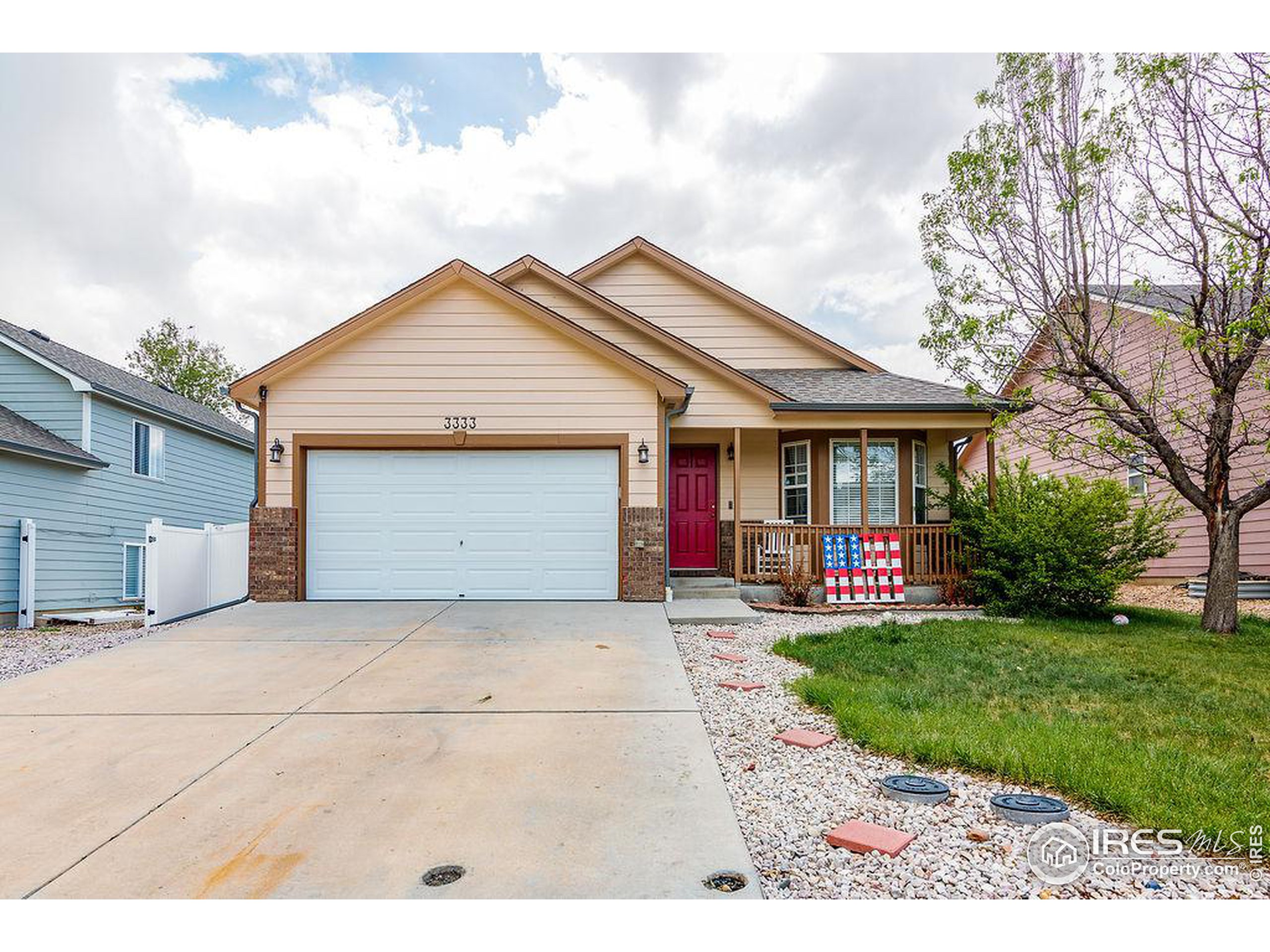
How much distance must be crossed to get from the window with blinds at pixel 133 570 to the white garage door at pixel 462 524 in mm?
7163

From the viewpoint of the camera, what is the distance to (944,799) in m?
3.49

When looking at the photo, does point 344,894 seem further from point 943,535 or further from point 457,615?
point 943,535

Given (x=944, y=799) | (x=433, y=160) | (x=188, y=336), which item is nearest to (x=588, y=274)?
(x=433, y=160)

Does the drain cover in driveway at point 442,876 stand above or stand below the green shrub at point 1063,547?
below

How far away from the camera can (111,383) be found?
1443cm

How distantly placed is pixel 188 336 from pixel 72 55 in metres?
29.9

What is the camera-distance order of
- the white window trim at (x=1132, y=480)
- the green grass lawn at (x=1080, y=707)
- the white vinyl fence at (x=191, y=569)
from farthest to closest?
the white window trim at (x=1132, y=480) → the white vinyl fence at (x=191, y=569) → the green grass lawn at (x=1080, y=707)

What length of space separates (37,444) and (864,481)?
13.5m

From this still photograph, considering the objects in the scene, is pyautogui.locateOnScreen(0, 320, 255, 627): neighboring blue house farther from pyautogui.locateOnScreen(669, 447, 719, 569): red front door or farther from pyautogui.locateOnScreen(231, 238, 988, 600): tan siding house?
pyautogui.locateOnScreen(669, 447, 719, 569): red front door

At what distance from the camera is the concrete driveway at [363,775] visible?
2.90 metres

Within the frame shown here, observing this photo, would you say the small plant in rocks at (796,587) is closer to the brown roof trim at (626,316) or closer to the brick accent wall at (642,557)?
the brick accent wall at (642,557)

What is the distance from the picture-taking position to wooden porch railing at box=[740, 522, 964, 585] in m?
11.2

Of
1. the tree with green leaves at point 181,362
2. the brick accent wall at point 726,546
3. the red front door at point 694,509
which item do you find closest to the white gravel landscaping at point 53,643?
the red front door at point 694,509

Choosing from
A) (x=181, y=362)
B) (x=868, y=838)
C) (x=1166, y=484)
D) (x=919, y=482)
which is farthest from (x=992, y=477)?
(x=181, y=362)
